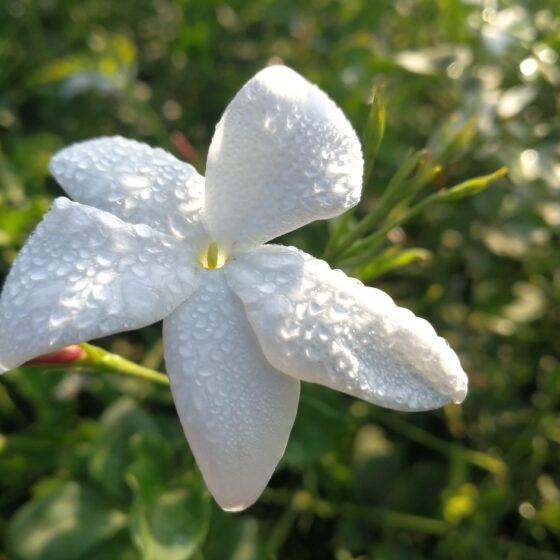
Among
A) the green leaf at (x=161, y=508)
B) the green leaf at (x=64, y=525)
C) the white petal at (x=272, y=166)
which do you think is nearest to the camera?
the white petal at (x=272, y=166)

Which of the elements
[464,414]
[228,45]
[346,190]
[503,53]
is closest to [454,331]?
[464,414]

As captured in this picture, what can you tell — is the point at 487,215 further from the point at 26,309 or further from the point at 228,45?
the point at 26,309

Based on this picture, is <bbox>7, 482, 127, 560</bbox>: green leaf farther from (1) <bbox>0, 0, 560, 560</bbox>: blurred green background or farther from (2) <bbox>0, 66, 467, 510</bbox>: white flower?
(2) <bbox>0, 66, 467, 510</bbox>: white flower

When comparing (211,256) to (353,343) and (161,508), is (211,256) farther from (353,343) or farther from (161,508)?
(161,508)

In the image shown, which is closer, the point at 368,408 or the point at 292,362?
the point at 292,362

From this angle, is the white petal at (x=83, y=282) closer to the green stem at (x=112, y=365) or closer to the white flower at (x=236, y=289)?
the white flower at (x=236, y=289)

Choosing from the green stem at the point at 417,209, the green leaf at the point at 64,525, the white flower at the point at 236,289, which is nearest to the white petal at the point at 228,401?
the white flower at the point at 236,289

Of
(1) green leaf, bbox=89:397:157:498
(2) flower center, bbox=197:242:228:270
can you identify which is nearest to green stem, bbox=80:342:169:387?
(2) flower center, bbox=197:242:228:270
